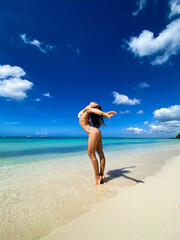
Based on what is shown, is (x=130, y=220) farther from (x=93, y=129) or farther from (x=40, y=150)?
(x=40, y=150)

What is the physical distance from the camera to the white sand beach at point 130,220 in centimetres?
141

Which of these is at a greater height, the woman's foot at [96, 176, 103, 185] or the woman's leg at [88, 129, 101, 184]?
the woman's leg at [88, 129, 101, 184]

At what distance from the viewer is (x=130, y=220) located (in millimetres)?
1655

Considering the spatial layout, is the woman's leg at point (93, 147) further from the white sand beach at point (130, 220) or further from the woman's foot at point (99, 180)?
the white sand beach at point (130, 220)

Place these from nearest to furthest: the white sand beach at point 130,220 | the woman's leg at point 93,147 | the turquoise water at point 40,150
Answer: the white sand beach at point 130,220, the woman's leg at point 93,147, the turquoise water at point 40,150

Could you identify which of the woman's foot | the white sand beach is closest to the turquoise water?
the woman's foot

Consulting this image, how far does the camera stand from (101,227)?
1537mm

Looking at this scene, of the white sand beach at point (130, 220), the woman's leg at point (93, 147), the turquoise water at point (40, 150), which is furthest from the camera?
the turquoise water at point (40, 150)

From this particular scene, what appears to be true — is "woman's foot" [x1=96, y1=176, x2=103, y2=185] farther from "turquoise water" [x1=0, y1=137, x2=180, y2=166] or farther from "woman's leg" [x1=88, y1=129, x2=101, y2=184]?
"turquoise water" [x1=0, y1=137, x2=180, y2=166]

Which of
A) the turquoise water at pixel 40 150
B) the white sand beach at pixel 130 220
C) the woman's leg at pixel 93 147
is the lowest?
the white sand beach at pixel 130 220

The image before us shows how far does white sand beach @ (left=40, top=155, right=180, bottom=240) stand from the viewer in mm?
1413

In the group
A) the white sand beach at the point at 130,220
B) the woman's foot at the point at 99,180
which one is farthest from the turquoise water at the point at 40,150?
the white sand beach at the point at 130,220

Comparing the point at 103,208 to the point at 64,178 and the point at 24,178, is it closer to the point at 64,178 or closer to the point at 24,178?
the point at 64,178

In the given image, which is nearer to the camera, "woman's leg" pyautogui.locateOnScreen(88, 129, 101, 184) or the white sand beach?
the white sand beach
